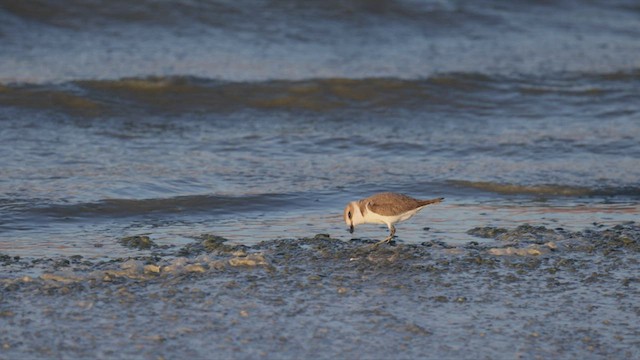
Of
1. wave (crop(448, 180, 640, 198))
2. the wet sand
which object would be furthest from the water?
the wet sand

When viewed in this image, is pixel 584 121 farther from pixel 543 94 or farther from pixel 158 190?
pixel 158 190

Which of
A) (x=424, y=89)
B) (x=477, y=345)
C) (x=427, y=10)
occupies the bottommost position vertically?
(x=477, y=345)

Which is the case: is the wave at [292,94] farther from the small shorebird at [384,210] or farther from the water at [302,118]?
the small shorebird at [384,210]

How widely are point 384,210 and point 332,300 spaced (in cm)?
158

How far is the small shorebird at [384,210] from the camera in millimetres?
7281

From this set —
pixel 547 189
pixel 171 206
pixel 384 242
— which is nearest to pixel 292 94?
pixel 547 189

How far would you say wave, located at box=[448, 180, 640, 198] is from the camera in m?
9.00

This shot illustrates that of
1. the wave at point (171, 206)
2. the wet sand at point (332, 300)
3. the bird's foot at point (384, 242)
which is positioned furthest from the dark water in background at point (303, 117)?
the wet sand at point (332, 300)

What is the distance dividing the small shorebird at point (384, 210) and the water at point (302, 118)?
0.19 m

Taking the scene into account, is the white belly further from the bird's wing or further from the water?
the water

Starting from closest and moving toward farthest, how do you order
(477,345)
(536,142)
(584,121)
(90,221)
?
1. (477,345)
2. (90,221)
3. (536,142)
4. (584,121)

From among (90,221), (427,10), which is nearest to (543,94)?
(427,10)

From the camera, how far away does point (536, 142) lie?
35.6ft

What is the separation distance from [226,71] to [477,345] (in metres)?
8.33
